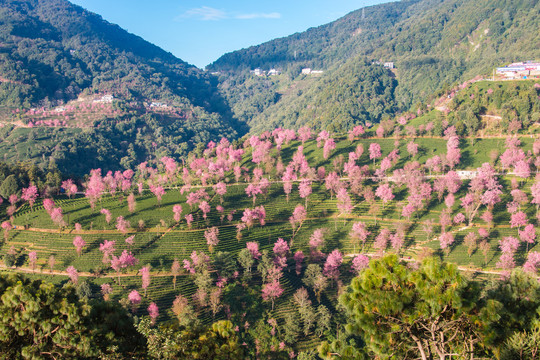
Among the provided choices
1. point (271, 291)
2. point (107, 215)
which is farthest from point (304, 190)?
point (107, 215)

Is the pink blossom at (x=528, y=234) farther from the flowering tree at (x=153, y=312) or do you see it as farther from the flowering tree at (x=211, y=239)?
the flowering tree at (x=153, y=312)

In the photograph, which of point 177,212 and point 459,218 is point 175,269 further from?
point 459,218

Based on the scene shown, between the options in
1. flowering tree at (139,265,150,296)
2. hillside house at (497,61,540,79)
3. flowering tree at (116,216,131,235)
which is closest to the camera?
flowering tree at (139,265,150,296)

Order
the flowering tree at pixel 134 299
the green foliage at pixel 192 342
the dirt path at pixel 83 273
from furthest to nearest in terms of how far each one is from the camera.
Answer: the dirt path at pixel 83 273 → the flowering tree at pixel 134 299 → the green foliage at pixel 192 342

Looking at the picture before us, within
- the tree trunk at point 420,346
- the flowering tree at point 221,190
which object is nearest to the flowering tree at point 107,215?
the flowering tree at point 221,190

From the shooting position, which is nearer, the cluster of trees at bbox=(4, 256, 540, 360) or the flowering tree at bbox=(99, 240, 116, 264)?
the cluster of trees at bbox=(4, 256, 540, 360)

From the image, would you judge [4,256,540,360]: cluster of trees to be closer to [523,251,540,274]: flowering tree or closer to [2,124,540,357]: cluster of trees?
[2,124,540,357]: cluster of trees

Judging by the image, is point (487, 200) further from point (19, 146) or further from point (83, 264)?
point (19, 146)

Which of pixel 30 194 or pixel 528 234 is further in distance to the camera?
pixel 30 194

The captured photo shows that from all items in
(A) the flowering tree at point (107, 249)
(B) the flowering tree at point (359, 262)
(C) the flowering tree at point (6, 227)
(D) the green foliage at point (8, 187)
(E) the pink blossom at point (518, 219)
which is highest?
(D) the green foliage at point (8, 187)

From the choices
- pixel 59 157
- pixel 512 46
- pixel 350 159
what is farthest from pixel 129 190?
pixel 512 46

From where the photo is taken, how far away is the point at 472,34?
18450 centimetres

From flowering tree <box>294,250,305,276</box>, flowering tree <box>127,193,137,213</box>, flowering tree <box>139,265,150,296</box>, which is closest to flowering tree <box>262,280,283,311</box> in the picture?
flowering tree <box>294,250,305,276</box>

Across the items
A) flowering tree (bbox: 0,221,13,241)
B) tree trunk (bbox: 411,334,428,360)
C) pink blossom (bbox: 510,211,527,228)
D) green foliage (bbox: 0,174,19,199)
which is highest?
green foliage (bbox: 0,174,19,199)
